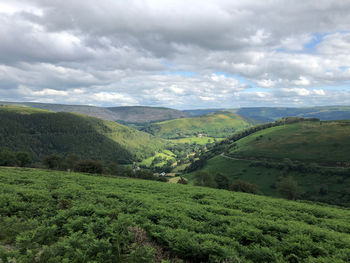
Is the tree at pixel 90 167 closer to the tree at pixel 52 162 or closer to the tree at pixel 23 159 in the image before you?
the tree at pixel 52 162

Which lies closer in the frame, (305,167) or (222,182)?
(222,182)

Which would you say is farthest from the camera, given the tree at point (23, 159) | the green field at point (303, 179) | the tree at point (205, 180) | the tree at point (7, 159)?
the green field at point (303, 179)

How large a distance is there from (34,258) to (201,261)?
8126 mm

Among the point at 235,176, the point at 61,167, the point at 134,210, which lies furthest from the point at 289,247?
the point at 235,176

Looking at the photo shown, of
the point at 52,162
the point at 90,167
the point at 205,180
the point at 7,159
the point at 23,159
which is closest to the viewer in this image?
the point at 7,159

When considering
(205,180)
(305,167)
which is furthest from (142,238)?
(305,167)

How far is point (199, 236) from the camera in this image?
10.9 meters

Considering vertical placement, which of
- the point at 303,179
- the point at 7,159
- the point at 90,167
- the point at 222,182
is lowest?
the point at 303,179

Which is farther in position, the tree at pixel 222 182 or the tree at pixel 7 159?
the tree at pixel 222 182

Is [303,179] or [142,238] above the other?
[142,238]

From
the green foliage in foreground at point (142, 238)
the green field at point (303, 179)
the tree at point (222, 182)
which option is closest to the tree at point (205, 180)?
the tree at point (222, 182)

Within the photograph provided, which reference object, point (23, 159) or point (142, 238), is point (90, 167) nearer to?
point (23, 159)

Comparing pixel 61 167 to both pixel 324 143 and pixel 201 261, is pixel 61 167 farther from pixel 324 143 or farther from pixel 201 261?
pixel 324 143

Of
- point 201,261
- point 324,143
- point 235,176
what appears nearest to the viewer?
Result: point 201,261
